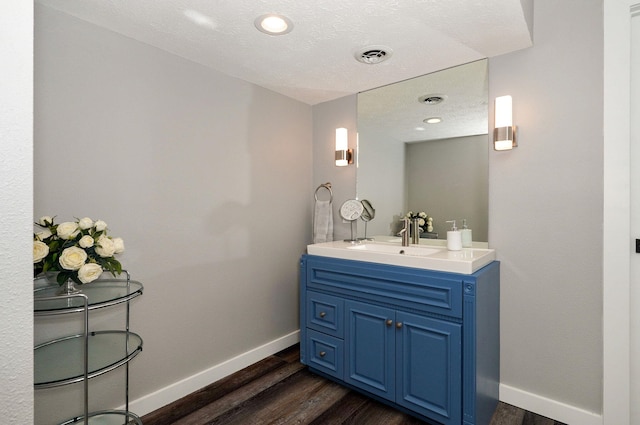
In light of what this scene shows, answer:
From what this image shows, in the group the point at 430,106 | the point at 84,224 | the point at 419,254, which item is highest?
the point at 430,106

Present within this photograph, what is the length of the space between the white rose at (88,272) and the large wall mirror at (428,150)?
6.20 ft

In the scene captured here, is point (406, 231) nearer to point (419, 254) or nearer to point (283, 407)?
point (419, 254)

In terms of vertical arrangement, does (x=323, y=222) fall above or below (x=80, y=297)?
above

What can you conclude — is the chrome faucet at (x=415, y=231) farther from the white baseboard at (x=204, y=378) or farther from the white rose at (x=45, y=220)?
the white rose at (x=45, y=220)

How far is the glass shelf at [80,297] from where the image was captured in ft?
4.25

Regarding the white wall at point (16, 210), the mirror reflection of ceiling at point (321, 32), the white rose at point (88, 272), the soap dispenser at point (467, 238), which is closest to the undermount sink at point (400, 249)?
the soap dispenser at point (467, 238)

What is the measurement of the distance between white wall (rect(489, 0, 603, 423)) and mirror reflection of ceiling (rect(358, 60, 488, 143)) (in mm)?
127

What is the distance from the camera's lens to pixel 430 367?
1.82 m

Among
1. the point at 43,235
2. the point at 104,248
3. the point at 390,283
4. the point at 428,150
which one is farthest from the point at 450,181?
the point at 43,235

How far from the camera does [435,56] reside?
6.85ft

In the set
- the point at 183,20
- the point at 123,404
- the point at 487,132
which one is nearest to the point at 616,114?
the point at 487,132

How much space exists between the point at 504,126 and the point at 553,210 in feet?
1.79

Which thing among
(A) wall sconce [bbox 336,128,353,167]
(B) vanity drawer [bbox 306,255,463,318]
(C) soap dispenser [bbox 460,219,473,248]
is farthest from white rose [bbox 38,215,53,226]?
(C) soap dispenser [bbox 460,219,473,248]

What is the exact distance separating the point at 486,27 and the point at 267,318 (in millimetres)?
2418
